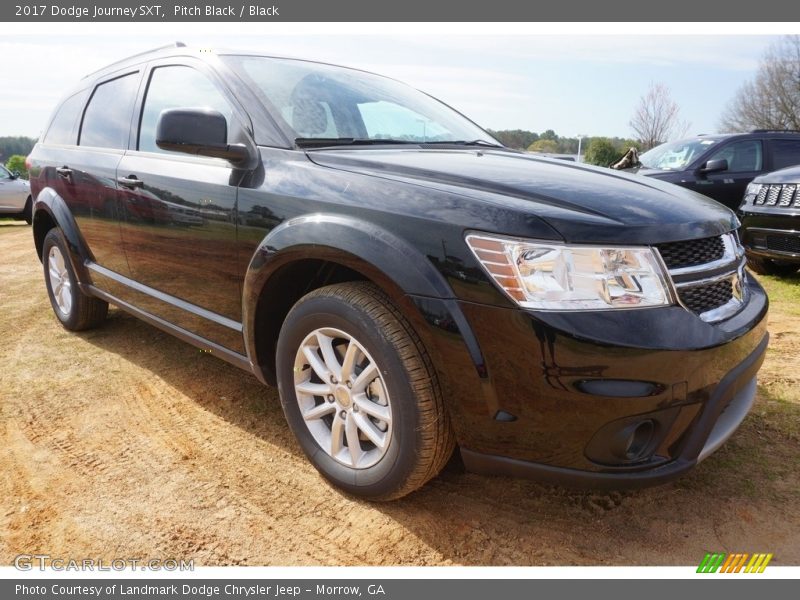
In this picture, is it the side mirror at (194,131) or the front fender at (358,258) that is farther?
the side mirror at (194,131)

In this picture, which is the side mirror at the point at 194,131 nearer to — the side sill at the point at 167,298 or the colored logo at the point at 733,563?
the side sill at the point at 167,298

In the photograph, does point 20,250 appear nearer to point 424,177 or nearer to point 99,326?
point 99,326

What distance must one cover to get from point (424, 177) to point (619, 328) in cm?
84

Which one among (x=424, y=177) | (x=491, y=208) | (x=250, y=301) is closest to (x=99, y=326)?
(x=250, y=301)

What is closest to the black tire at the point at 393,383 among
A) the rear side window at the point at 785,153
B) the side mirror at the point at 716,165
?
the side mirror at the point at 716,165

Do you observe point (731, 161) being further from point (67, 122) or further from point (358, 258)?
point (67, 122)

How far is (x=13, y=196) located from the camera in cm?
1412

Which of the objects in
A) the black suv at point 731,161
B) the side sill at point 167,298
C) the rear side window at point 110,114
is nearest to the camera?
the side sill at point 167,298

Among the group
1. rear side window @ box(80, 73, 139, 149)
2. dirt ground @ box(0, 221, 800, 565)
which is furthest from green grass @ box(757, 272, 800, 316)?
rear side window @ box(80, 73, 139, 149)

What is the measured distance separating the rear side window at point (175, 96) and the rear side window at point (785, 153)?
304 inches

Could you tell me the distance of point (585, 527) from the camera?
6.78ft

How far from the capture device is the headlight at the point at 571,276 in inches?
65.4

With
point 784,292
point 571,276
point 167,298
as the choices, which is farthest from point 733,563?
point 784,292

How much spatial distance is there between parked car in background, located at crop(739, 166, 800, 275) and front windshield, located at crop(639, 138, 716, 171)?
5.87 feet
